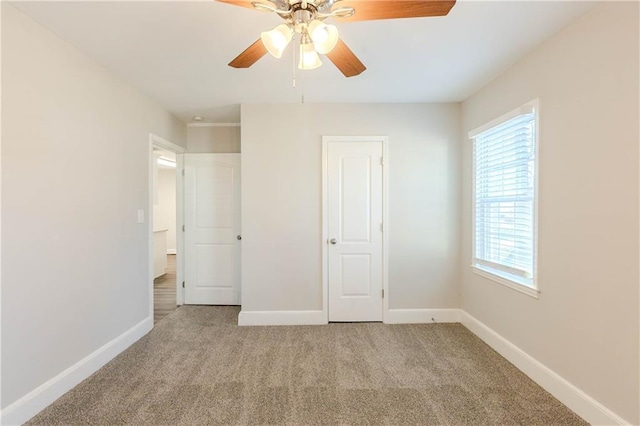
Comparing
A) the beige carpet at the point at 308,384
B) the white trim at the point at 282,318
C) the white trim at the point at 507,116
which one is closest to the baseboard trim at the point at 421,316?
the beige carpet at the point at 308,384

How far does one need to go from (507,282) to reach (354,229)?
1512 mm

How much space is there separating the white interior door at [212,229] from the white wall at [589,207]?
10.5 feet

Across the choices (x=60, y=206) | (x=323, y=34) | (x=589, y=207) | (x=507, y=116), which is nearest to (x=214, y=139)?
(x=60, y=206)

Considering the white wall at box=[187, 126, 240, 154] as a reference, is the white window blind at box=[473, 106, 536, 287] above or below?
below

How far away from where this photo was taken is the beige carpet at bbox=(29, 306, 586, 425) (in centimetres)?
184

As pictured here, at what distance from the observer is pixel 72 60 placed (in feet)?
7.02

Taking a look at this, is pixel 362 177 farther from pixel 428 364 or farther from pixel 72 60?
pixel 72 60

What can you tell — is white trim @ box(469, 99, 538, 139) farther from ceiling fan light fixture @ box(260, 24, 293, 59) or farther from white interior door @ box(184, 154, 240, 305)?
white interior door @ box(184, 154, 240, 305)

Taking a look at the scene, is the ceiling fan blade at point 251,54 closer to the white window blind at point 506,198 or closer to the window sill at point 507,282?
the white window blind at point 506,198

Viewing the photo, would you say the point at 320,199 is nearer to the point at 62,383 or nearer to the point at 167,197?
the point at 62,383

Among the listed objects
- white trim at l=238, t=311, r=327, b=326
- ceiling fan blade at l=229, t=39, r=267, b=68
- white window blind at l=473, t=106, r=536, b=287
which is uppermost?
ceiling fan blade at l=229, t=39, r=267, b=68

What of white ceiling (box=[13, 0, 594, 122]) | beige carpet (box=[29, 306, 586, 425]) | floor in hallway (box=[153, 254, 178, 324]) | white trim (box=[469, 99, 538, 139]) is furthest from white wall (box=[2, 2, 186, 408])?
white trim (box=[469, 99, 538, 139])

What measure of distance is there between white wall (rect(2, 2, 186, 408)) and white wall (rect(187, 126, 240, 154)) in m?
1.15

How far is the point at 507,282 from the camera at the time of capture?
252cm
